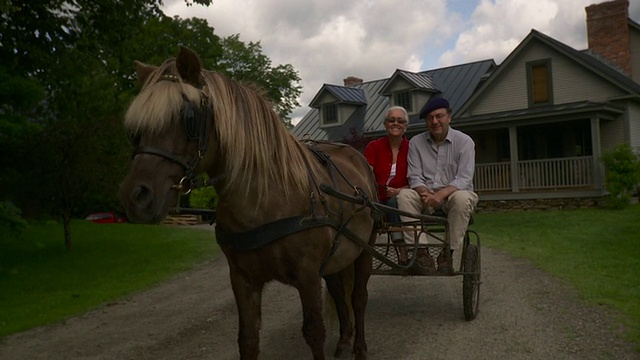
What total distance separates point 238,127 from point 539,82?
22.2 m

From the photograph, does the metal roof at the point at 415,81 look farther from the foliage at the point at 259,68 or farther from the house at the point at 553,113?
the foliage at the point at 259,68

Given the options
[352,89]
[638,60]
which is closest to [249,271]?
[638,60]

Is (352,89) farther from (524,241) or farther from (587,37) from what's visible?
(524,241)

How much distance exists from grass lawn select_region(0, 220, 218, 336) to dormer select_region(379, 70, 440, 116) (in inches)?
504

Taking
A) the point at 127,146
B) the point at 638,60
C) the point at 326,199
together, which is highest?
the point at 638,60

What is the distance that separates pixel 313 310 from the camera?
12.1ft

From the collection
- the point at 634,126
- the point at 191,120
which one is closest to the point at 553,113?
the point at 634,126

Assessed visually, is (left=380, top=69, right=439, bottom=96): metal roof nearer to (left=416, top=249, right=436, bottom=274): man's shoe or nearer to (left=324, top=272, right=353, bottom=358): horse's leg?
(left=416, top=249, right=436, bottom=274): man's shoe

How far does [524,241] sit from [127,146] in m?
10.6

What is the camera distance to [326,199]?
12.9 ft

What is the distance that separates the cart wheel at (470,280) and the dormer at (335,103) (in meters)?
25.3

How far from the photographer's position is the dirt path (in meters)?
5.33

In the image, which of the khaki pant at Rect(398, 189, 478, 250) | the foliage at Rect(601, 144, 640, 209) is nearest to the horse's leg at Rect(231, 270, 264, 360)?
the khaki pant at Rect(398, 189, 478, 250)

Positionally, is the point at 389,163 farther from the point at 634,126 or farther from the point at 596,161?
the point at 634,126
